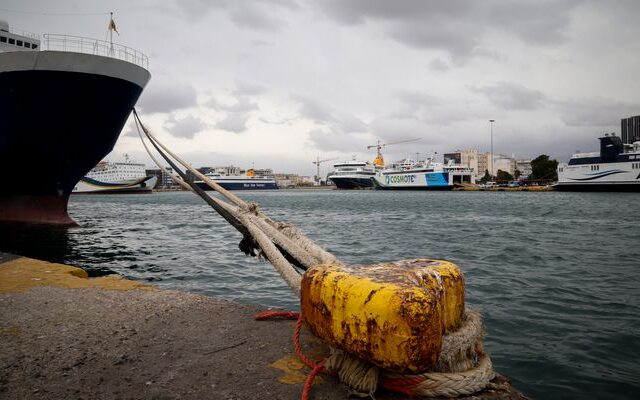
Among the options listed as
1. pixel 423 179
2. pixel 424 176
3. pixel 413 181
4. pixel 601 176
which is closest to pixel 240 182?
pixel 413 181

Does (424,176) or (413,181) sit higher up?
(424,176)

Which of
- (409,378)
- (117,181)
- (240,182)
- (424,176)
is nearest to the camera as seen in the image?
(409,378)

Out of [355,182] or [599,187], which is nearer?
[599,187]

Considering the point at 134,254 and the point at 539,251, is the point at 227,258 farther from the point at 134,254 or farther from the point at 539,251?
the point at 539,251

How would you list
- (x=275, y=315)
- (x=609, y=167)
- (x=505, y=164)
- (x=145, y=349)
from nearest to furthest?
(x=145, y=349)
(x=275, y=315)
(x=609, y=167)
(x=505, y=164)

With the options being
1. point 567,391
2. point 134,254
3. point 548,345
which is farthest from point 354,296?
point 134,254

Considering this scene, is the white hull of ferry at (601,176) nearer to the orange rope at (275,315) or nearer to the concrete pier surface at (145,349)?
the orange rope at (275,315)

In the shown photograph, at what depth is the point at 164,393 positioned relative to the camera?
204cm

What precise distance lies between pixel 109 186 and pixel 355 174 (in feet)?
179

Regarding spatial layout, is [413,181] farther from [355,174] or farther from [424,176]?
[355,174]

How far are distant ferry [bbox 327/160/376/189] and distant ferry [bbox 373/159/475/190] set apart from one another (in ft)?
19.6

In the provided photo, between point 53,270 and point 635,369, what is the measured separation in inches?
260

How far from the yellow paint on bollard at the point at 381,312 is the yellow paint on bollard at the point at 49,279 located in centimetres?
285

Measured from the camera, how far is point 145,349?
2.57 meters
